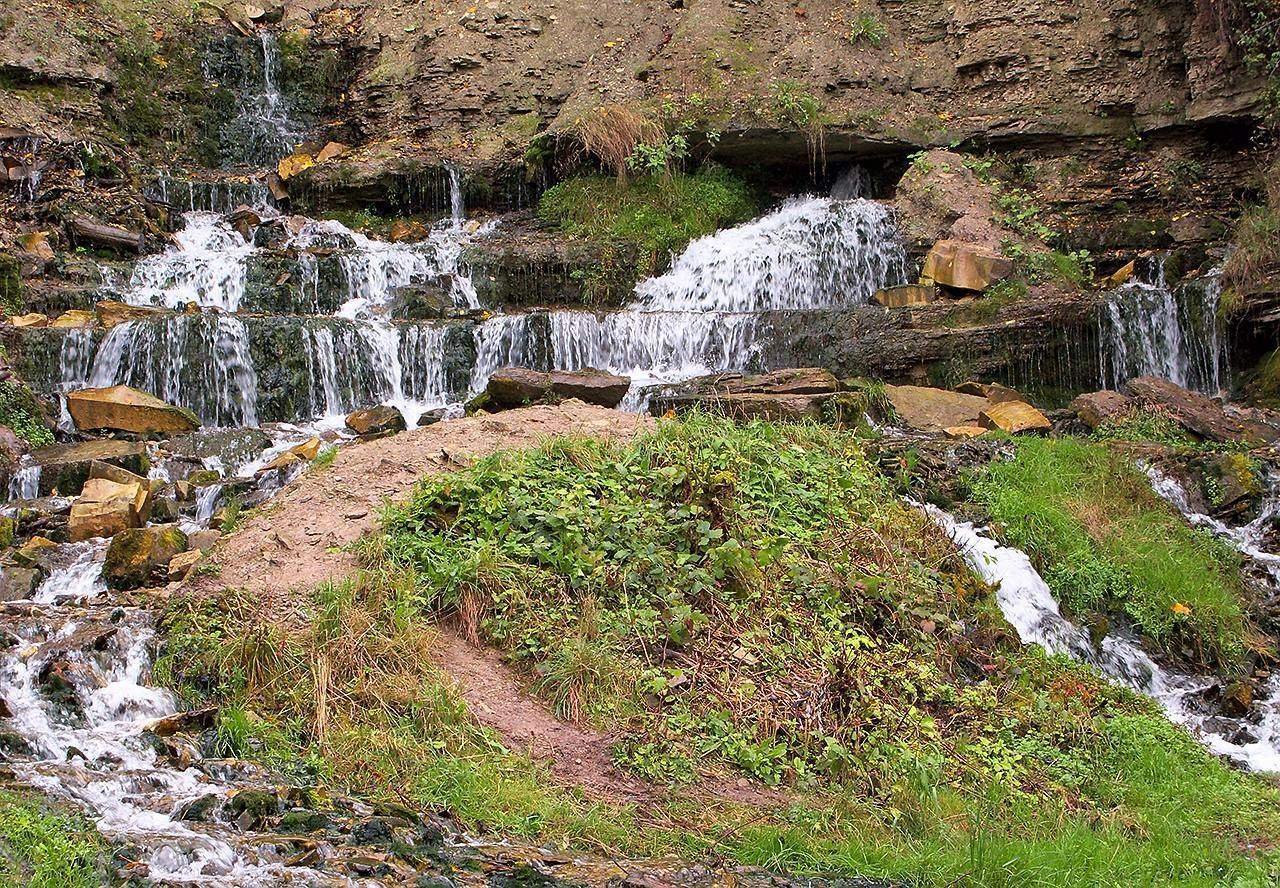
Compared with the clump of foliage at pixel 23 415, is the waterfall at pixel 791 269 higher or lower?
higher

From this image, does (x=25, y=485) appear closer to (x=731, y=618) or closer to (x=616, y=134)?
(x=731, y=618)

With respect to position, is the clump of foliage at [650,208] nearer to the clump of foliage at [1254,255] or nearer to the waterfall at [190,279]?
the waterfall at [190,279]

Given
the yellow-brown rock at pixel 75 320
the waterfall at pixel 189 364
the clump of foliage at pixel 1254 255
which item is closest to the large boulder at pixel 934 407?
the clump of foliage at pixel 1254 255

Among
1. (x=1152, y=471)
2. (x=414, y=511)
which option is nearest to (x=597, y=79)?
(x=1152, y=471)

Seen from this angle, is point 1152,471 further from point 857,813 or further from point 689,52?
point 689,52

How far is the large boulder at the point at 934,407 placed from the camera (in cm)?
1030

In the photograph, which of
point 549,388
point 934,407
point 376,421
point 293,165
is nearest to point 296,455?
point 376,421

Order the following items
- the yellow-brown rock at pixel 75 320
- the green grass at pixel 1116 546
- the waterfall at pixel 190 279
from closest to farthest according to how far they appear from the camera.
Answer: the green grass at pixel 1116 546, the yellow-brown rock at pixel 75 320, the waterfall at pixel 190 279

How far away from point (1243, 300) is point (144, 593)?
11074mm

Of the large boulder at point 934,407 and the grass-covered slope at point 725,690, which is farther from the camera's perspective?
the large boulder at point 934,407

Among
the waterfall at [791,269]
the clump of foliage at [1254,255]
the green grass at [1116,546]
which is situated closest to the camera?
the green grass at [1116,546]

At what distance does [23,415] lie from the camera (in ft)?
32.1

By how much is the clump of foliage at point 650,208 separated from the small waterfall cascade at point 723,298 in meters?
0.34

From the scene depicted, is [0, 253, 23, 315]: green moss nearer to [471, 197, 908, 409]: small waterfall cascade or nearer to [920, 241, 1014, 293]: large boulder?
[471, 197, 908, 409]: small waterfall cascade
